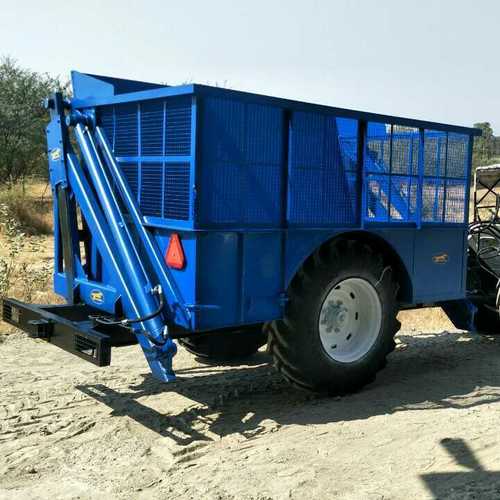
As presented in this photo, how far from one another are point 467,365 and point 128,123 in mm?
4098

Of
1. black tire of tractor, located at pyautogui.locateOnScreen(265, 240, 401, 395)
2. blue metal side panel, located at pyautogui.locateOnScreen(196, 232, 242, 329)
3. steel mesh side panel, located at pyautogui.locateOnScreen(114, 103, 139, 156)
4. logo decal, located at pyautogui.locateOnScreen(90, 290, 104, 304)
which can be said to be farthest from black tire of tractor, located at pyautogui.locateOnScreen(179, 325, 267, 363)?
steel mesh side panel, located at pyautogui.locateOnScreen(114, 103, 139, 156)

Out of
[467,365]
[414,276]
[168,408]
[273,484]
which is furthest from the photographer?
[467,365]

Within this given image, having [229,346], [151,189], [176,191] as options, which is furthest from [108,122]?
[229,346]

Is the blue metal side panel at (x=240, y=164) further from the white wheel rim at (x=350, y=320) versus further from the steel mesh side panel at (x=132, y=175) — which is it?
the white wheel rim at (x=350, y=320)

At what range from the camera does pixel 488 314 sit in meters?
7.25

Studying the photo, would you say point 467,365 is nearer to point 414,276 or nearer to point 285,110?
point 414,276

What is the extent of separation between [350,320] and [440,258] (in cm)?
113

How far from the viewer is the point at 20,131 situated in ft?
75.9

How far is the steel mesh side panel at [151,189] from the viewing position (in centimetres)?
445

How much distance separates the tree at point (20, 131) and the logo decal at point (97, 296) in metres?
18.8

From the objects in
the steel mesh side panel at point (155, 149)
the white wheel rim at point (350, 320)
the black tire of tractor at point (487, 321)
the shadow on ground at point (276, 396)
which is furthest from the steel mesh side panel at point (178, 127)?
the black tire of tractor at point (487, 321)

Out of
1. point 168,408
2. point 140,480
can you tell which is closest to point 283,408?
point 168,408

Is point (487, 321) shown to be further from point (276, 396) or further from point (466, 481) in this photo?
point (466, 481)

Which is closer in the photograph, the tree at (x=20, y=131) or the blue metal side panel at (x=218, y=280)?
the blue metal side panel at (x=218, y=280)
